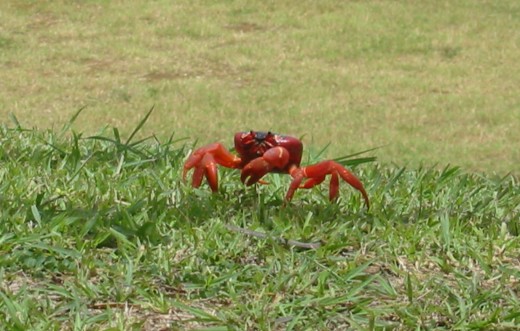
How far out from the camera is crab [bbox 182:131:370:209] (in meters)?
3.37

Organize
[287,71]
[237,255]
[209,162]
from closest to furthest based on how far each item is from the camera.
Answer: [237,255] < [209,162] < [287,71]

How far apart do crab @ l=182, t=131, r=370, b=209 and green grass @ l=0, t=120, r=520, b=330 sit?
0.10 m

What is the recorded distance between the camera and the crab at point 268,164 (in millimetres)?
3373

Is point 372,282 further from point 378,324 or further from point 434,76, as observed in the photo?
point 434,76

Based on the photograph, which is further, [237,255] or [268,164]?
[268,164]

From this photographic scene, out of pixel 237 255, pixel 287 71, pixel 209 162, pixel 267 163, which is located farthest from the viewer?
pixel 287 71

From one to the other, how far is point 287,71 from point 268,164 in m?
7.71

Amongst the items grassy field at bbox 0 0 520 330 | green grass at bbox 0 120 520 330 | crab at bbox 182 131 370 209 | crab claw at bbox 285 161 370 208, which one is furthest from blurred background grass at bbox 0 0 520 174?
crab claw at bbox 285 161 370 208

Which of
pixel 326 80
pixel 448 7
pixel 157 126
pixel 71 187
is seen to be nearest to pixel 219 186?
pixel 71 187

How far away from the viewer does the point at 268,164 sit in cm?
337

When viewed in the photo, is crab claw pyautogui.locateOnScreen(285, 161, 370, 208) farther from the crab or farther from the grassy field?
the grassy field

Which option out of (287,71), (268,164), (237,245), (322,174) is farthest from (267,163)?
(287,71)

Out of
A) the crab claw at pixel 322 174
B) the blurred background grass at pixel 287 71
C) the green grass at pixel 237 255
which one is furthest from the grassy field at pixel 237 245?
the blurred background grass at pixel 287 71

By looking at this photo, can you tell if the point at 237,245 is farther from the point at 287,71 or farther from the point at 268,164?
the point at 287,71
